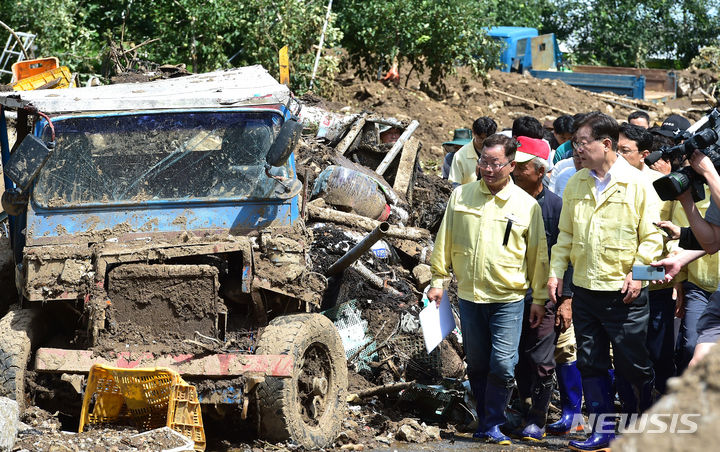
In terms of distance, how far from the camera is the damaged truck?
210 inches

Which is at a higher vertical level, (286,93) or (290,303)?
(286,93)

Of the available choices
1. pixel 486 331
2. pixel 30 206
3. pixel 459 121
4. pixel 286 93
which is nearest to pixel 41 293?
pixel 30 206

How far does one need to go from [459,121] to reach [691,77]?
35.1 ft

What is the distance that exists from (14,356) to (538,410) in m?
3.43

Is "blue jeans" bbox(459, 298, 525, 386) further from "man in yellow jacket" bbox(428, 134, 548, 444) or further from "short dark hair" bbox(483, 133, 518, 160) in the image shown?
"short dark hair" bbox(483, 133, 518, 160)

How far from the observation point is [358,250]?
23.9 ft

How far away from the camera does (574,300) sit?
17.9 ft

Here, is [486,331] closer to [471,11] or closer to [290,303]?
[290,303]

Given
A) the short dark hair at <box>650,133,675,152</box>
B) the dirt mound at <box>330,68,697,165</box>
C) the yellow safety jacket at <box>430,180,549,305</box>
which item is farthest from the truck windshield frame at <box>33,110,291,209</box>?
the dirt mound at <box>330,68,697,165</box>

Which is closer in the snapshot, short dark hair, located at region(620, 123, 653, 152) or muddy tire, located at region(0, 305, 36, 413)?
muddy tire, located at region(0, 305, 36, 413)

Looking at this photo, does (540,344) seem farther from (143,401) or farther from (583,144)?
(143,401)

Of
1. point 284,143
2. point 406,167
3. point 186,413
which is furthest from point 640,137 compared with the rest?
point 406,167

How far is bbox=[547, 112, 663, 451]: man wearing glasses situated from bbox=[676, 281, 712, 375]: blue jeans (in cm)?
37

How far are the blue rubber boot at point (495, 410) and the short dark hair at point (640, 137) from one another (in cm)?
196
